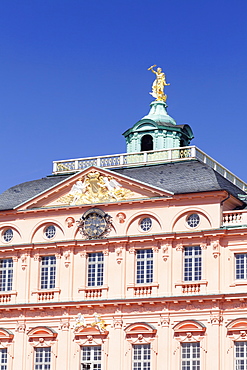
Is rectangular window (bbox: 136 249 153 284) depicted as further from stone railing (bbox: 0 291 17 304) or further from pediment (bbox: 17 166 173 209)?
stone railing (bbox: 0 291 17 304)

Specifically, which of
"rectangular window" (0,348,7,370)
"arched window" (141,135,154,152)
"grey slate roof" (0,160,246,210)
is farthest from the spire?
"rectangular window" (0,348,7,370)

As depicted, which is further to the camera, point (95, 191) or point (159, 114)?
point (159, 114)

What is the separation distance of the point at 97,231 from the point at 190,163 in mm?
7363

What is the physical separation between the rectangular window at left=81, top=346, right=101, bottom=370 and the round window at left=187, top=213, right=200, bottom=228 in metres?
9.25

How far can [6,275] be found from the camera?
217ft

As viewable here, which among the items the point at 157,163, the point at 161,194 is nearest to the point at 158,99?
the point at 157,163

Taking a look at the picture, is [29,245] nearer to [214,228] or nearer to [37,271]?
[37,271]

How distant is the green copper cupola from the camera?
71750 mm

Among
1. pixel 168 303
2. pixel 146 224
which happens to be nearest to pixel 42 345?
pixel 168 303

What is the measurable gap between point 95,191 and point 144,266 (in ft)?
19.4

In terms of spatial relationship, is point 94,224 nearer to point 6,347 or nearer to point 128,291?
point 128,291

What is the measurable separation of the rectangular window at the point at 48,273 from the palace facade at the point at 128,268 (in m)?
0.06

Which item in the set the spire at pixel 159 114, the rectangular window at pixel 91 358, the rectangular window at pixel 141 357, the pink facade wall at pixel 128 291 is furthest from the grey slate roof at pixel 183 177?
the rectangular window at pixel 91 358

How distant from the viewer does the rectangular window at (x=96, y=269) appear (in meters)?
63.7
